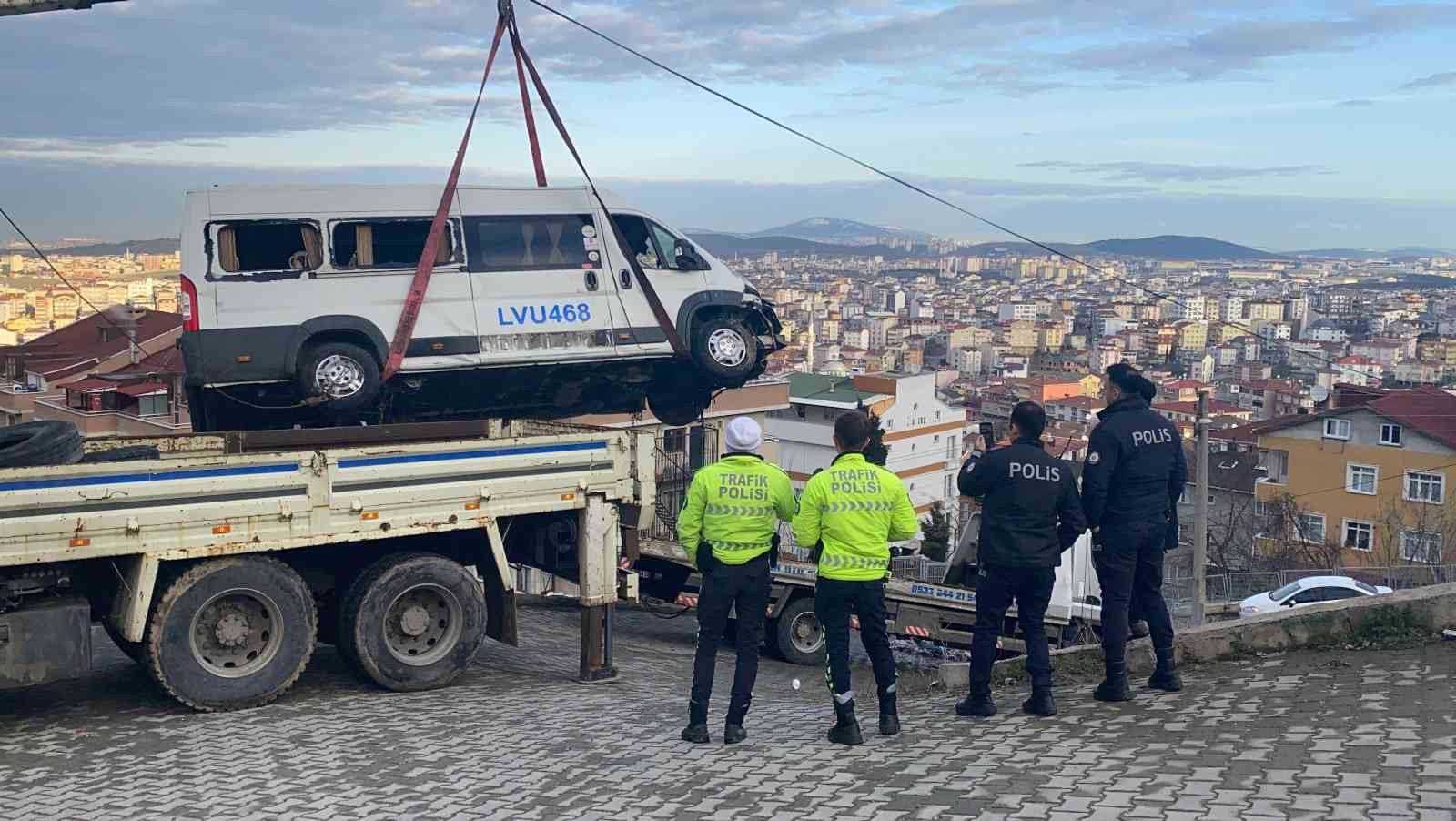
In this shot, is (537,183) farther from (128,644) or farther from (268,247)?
(128,644)

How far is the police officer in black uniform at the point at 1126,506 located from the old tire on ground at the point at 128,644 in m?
5.54

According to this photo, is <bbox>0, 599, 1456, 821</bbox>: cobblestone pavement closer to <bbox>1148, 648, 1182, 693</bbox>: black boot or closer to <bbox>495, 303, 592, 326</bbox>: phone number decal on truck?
<bbox>1148, 648, 1182, 693</bbox>: black boot

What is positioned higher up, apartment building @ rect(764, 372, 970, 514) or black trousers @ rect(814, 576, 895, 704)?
black trousers @ rect(814, 576, 895, 704)

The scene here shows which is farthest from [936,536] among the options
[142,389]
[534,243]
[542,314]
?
[534,243]

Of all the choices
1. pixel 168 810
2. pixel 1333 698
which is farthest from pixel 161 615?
pixel 1333 698

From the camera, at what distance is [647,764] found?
6488mm

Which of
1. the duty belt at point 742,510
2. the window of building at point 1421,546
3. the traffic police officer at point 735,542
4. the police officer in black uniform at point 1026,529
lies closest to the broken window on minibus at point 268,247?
the traffic police officer at point 735,542

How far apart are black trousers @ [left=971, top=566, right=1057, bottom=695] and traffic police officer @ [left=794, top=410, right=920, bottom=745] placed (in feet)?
1.95

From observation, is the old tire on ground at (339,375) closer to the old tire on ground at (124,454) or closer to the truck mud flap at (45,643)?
the old tire on ground at (124,454)

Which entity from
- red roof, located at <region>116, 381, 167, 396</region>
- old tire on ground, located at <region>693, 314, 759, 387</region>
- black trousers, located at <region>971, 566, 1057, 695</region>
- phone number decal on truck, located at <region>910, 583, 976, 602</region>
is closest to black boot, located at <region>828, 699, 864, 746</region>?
black trousers, located at <region>971, 566, 1057, 695</region>

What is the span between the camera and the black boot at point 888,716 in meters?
6.74

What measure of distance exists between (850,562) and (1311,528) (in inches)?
1491

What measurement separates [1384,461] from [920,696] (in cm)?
3680

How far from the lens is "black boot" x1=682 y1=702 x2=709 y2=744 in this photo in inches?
272
